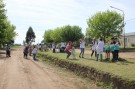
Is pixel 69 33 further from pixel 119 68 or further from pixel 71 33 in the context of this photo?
pixel 119 68

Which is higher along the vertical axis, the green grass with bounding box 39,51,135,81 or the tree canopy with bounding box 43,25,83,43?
the tree canopy with bounding box 43,25,83,43

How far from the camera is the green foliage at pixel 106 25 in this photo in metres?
77.2

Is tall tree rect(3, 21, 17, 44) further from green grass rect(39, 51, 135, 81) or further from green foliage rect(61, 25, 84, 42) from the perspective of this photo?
green grass rect(39, 51, 135, 81)

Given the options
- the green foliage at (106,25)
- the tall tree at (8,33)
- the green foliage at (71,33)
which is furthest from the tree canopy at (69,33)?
the green foliage at (106,25)

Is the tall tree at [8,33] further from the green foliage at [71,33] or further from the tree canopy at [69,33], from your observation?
the green foliage at [71,33]

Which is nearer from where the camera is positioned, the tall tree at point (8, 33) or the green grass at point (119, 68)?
the green grass at point (119, 68)

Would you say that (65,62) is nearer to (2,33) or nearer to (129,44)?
(2,33)

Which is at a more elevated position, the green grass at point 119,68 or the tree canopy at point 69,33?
the tree canopy at point 69,33

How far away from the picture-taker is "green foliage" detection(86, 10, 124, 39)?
77.2m

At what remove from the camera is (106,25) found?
7788 centimetres

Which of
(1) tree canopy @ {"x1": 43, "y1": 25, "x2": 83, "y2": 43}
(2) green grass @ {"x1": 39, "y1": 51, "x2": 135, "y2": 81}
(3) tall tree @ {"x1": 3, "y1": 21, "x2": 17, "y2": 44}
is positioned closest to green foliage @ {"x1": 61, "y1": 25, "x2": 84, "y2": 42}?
(1) tree canopy @ {"x1": 43, "y1": 25, "x2": 83, "y2": 43}

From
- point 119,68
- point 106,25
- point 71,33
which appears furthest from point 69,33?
point 119,68

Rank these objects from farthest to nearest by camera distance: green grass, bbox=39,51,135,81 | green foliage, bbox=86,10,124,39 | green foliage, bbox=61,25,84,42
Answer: green foliage, bbox=61,25,84,42 < green foliage, bbox=86,10,124,39 < green grass, bbox=39,51,135,81

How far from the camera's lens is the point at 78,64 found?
2347cm
